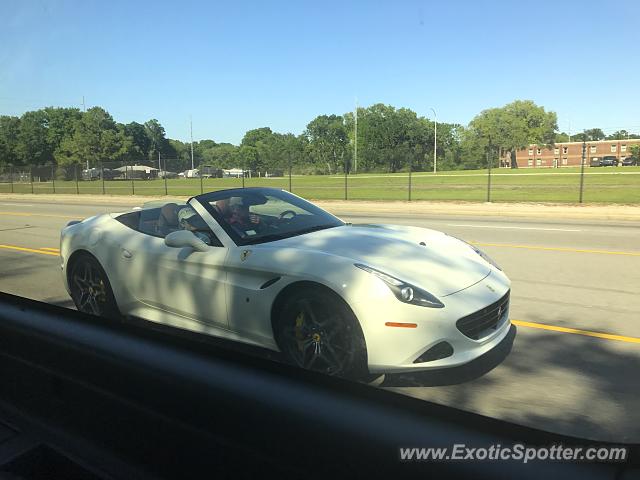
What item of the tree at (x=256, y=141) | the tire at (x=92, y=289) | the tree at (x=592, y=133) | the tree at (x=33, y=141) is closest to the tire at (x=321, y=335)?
the tire at (x=92, y=289)

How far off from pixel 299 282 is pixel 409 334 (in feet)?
2.69

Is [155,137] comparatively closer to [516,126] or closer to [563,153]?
[516,126]

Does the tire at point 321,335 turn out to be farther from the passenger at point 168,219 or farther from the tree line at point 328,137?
the tree line at point 328,137

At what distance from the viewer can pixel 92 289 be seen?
16.8 feet

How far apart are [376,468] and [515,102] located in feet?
439

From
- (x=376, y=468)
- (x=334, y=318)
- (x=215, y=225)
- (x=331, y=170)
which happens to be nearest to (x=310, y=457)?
(x=376, y=468)

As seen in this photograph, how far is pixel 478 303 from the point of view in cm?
Result: 343

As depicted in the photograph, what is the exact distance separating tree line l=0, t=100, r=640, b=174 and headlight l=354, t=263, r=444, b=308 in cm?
7616

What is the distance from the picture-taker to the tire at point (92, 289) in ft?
16.2

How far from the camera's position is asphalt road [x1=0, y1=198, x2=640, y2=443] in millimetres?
3270

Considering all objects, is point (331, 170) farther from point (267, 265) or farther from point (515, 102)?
point (515, 102)

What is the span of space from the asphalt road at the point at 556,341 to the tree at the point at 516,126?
113 metres

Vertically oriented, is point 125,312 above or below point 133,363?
below

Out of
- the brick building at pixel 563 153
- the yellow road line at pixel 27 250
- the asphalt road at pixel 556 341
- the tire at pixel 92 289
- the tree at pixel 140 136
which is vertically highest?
the tree at pixel 140 136
